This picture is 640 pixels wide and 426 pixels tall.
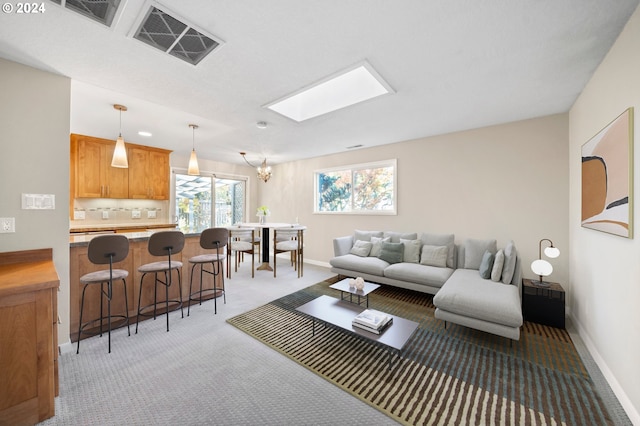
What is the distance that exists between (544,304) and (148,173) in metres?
7.35

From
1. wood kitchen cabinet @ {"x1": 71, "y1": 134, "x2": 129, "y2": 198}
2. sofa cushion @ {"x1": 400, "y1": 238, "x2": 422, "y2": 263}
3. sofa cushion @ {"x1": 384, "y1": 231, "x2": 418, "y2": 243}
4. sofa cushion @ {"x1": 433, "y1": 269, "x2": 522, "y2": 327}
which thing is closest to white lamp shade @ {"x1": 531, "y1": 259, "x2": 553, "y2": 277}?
sofa cushion @ {"x1": 433, "y1": 269, "x2": 522, "y2": 327}

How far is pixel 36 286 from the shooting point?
154 cm

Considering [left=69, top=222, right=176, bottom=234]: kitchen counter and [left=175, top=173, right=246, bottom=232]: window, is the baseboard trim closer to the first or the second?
[left=69, top=222, right=176, bottom=234]: kitchen counter

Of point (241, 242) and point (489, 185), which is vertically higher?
point (489, 185)

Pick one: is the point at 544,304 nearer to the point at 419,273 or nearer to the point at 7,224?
the point at 419,273

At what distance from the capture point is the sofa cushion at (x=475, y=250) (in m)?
3.52

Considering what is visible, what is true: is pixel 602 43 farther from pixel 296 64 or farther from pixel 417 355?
pixel 417 355

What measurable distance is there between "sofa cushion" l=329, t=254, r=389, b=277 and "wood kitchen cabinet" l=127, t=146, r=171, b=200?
4436 millimetres

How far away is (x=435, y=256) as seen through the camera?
3797mm

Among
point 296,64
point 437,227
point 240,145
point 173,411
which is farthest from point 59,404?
point 437,227

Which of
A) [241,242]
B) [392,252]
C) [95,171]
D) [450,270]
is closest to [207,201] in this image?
[95,171]

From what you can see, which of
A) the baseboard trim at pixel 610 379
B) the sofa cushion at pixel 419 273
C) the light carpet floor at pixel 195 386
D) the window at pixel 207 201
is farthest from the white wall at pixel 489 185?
the window at pixel 207 201

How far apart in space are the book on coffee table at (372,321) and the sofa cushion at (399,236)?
2.27 m

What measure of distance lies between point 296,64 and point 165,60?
3.77 ft
